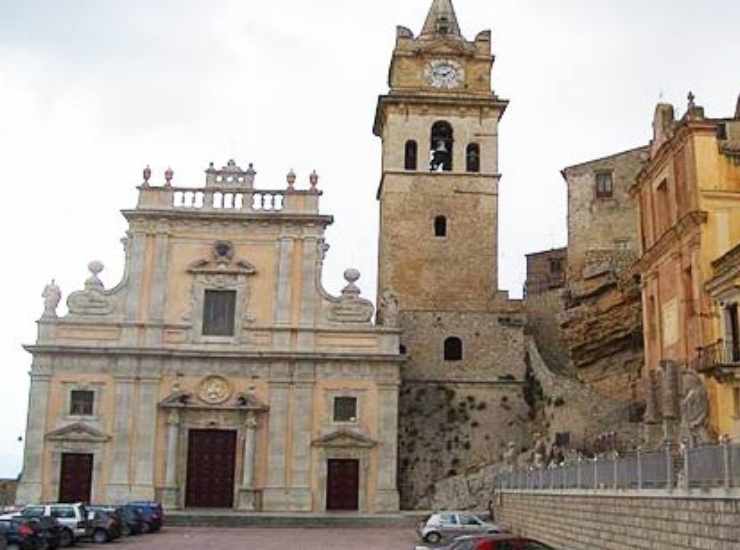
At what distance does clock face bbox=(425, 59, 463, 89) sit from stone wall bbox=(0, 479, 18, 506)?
85.0 feet

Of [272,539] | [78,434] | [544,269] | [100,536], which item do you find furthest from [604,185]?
[100,536]

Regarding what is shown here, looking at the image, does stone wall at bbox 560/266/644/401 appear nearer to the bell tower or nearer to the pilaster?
the bell tower

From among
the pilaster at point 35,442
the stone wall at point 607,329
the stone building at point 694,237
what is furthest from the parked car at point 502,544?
the stone wall at point 607,329

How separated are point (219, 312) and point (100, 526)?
1333 cm

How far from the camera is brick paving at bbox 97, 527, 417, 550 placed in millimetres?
25625

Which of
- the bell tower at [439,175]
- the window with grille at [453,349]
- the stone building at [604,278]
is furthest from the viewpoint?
the bell tower at [439,175]

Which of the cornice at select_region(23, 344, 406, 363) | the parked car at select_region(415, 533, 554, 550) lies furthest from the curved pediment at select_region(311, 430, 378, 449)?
the parked car at select_region(415, 533, 554, 550)

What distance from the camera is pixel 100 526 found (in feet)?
90.9

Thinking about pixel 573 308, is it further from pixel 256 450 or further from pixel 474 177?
pixel 256 450

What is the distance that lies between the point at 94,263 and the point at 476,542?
27.8m

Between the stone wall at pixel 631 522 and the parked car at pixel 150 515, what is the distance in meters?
11.7

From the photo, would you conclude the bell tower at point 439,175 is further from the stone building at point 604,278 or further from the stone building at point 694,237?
the stone building at point 694,237

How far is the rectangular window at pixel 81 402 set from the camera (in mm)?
38031

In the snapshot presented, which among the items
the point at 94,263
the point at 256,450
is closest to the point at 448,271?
the point at 256,450
